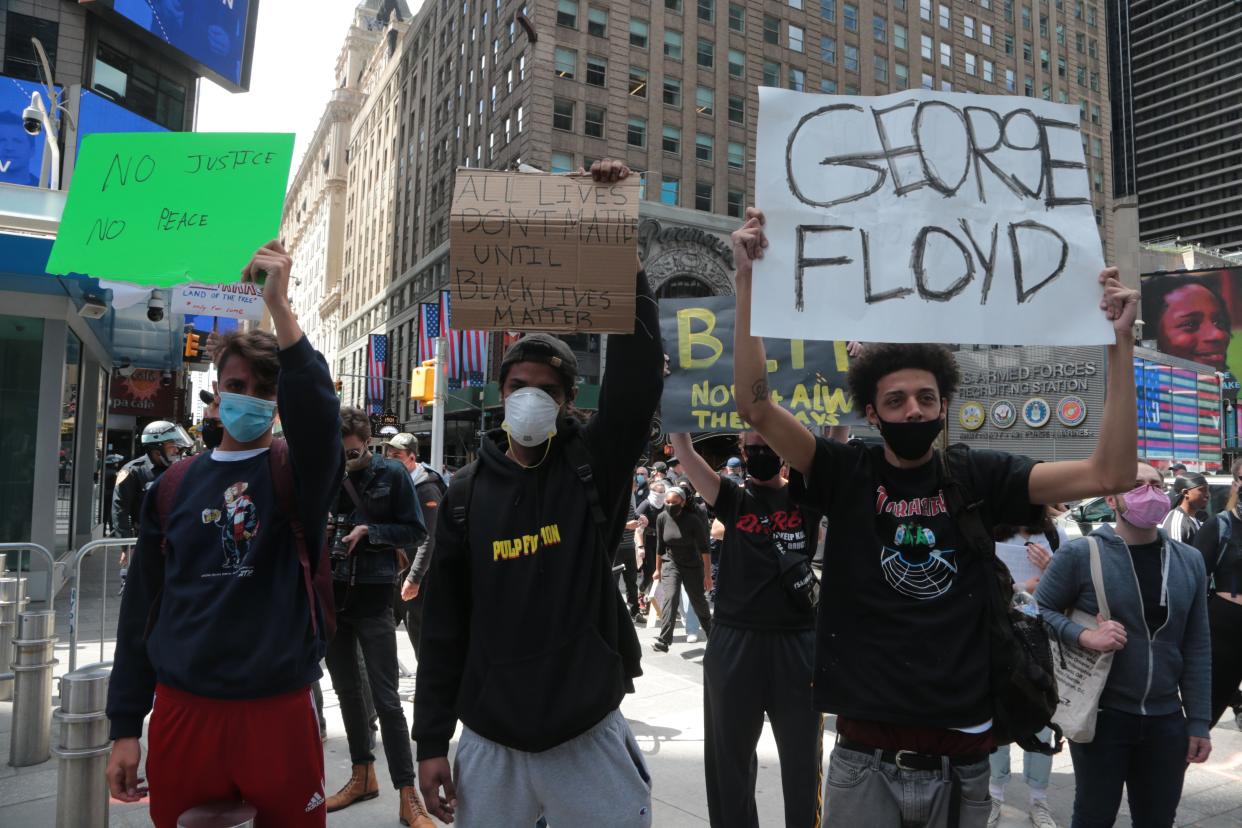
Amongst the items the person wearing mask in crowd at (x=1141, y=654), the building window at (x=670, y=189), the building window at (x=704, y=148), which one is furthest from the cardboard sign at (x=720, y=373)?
the building window at (x=704, y=148)

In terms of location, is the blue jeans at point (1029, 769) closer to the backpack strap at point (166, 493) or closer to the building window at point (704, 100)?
the backpack strap at point (166, 493)

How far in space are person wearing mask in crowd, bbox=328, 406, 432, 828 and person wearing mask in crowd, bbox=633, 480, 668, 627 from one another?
22.4 feet

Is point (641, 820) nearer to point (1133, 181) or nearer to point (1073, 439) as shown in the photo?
point (1073, 439)

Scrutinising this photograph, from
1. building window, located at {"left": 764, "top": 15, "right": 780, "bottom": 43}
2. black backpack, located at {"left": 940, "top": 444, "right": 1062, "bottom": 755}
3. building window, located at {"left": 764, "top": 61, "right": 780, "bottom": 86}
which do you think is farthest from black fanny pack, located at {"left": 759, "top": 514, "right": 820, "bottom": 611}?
building window, located at {"left": 764, "top": 15, "right": 780, "bottom": 43}

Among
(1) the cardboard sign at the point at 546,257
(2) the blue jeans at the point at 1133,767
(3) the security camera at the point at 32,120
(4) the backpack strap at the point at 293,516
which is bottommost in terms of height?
(2) the blue jeans at the point at 1133,767

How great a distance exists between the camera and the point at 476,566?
7.88ft

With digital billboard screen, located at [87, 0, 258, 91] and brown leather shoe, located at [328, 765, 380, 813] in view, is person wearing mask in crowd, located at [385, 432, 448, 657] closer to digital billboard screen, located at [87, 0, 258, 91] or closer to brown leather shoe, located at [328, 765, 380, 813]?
brown leather shoe, located at [328, 765, 380, 813]

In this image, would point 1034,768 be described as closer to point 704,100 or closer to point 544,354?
point 544,354

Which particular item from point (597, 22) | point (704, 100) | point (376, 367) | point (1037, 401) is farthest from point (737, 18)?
point (376, 367)

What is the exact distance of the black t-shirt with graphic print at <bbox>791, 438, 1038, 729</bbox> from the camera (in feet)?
7.70

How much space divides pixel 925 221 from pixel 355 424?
336cm

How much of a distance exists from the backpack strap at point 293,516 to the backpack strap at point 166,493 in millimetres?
308

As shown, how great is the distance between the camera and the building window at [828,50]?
4728 cm

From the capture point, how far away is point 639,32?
41906 mm
